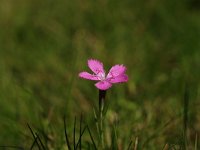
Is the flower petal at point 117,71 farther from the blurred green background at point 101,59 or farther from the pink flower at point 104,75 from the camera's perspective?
the blurred green background at point 101,59

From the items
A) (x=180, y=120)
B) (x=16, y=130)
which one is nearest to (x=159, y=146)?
(x=180, y=120)

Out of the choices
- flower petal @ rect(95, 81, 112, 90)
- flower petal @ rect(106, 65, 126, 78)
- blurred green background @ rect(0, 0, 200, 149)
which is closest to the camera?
flower petal @ rect(95, 81, 112, 90)

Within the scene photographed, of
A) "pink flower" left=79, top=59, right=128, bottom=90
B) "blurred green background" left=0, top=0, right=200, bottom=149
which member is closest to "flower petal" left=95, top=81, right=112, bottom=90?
"pink flower" left=79, top=59, right=128, bottom=90

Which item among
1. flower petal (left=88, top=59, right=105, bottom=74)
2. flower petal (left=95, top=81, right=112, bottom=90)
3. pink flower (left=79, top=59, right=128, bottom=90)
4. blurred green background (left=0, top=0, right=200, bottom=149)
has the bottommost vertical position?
flower petal (left=95, top=81, right=112, bottom=90)

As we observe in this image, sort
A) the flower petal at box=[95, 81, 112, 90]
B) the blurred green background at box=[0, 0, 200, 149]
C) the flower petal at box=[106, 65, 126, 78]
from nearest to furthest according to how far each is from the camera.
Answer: the flower petal at box=[95, 81, 112, 90] < the flower petal at box=[106, 65, 126, 78] < the blurred green background at box=[0, 0, 200, 149]

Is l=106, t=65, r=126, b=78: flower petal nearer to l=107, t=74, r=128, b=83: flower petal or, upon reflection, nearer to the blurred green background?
l=107, t=74, r=128, b=83: flower petal

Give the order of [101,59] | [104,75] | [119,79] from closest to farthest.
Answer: [119,79]
[104,75]
[101,59]

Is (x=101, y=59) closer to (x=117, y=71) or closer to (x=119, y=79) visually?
(x=117, y=71)

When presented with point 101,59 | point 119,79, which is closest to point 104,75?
point 119,79
